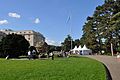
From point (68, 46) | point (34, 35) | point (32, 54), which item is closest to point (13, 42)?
point (32, 54)

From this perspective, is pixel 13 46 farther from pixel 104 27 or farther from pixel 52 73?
pixel 52 73

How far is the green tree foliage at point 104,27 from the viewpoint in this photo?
72675 millimetres

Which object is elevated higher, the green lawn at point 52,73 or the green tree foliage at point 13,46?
the green tree foliage at point 13,46

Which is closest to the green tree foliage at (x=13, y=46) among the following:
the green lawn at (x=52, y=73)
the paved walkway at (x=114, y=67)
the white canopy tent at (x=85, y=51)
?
the paved walkway at (x=114, y=67)

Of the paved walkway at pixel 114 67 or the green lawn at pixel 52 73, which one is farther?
the paved walkway at pixel 114 67

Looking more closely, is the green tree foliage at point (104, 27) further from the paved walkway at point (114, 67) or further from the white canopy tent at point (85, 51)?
the paved walkway at point (114, 67)

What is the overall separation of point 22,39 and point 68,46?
97.2 meters

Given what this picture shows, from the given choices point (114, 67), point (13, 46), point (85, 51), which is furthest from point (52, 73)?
point (85, 51)

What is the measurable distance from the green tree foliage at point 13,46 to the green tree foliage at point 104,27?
833 inches

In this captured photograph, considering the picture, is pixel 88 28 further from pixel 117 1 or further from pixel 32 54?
pixel 32 54

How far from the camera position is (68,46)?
168m

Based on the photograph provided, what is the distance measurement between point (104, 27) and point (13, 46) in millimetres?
29264

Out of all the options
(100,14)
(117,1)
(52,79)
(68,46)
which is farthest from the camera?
(68,46)

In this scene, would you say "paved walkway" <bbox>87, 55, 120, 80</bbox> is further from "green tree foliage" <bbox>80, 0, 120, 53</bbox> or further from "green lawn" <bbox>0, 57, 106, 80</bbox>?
"green tree foliage" <bbox>80, 0, 120, 53</bbox>
